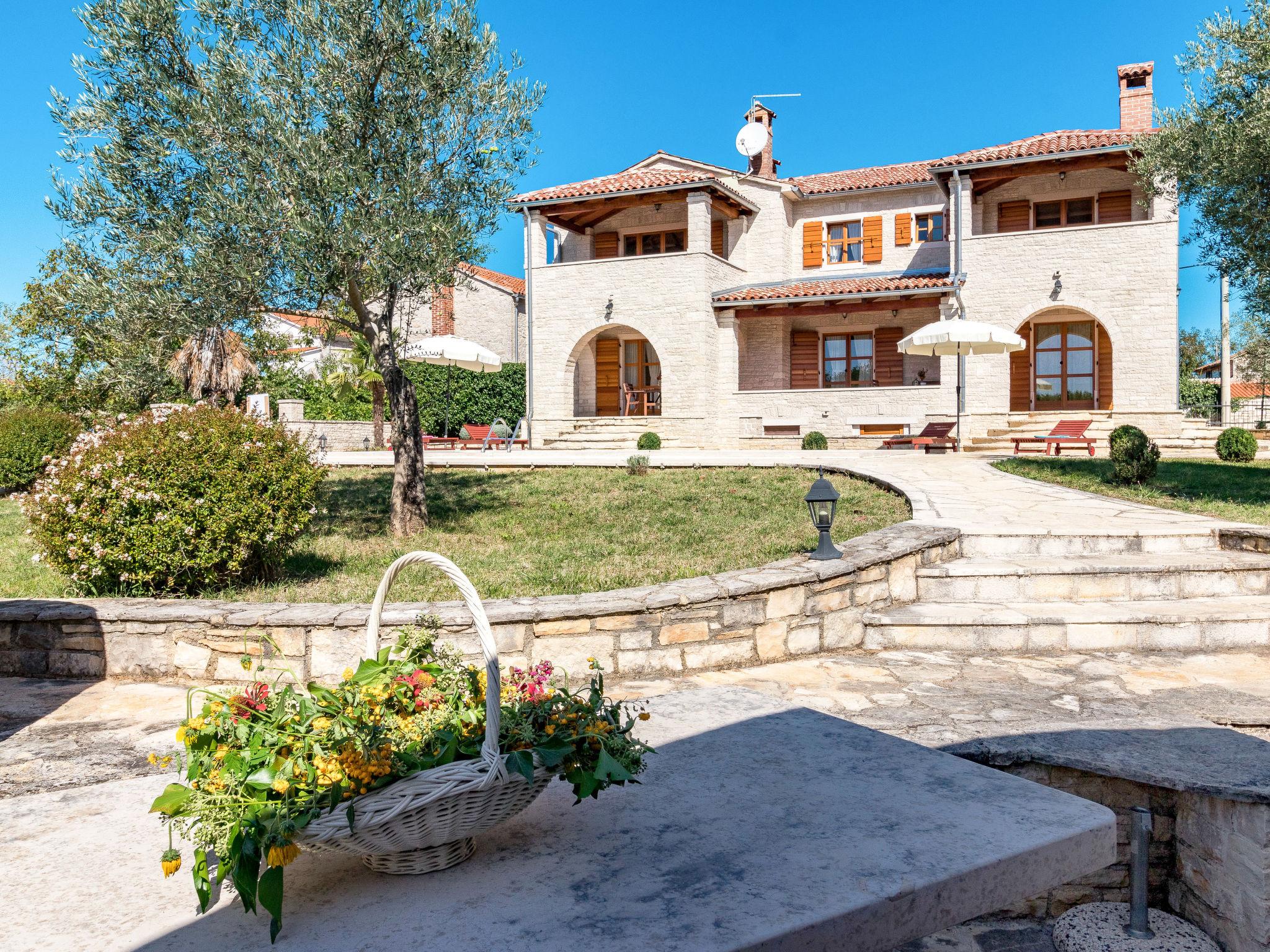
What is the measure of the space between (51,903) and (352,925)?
669 mm

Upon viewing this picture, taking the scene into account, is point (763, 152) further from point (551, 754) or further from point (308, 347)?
Result: point (551, 754)

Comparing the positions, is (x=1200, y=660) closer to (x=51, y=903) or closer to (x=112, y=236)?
(x=51, y=903)

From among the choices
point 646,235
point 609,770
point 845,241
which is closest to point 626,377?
point 646,235

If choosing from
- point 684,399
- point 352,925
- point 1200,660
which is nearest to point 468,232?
point 1200,660

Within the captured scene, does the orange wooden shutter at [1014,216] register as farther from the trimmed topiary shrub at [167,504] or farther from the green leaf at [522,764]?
the green leaf at [522,764]

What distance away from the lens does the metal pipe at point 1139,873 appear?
122 inches

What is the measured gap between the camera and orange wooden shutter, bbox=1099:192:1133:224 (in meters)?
19.3

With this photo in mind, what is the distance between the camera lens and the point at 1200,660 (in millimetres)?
5195

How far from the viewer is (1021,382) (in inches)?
818

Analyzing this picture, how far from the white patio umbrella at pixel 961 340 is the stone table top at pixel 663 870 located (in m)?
14.9

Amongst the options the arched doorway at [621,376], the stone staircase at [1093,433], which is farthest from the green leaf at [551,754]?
the arched doorway at [621,376]

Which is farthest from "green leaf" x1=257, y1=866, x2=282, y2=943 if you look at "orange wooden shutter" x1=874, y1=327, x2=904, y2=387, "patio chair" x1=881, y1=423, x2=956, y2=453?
"orange wooden shutter" x1=874, y1=327, x2=904, y2=387

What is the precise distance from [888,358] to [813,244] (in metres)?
3.55

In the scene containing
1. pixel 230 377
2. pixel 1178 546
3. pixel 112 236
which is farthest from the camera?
pixel 230 377
